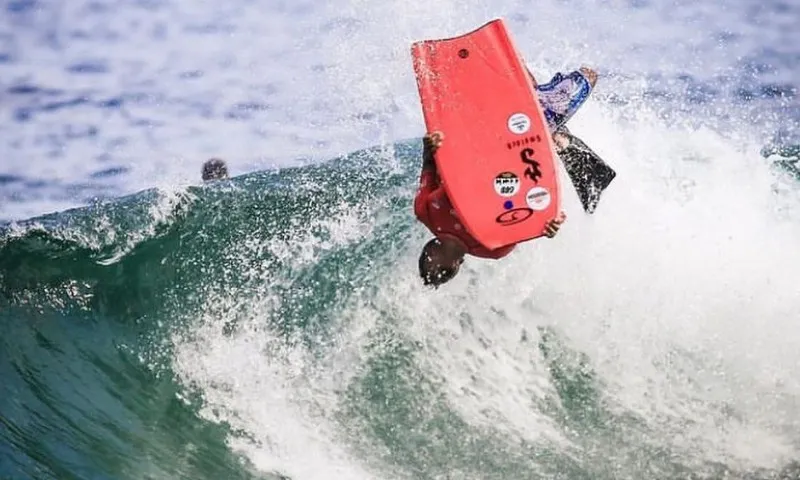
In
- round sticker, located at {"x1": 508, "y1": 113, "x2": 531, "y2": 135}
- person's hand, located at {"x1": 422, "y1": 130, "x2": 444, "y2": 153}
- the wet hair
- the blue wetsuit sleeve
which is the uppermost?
person's hand, located at {"x1": 422, "y1": 130, "x2": 444, "y2": 153}

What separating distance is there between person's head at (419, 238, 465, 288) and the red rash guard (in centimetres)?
8

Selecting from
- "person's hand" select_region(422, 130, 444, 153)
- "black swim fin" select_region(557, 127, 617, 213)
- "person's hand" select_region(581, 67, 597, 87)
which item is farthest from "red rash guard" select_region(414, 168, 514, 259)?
"person's hand" select_region(581, 67, 597, 87)

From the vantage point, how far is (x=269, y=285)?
9031mm

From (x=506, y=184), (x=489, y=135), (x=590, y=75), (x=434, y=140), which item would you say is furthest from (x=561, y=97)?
(x=434, y=140)

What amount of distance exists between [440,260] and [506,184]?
639 millimetres

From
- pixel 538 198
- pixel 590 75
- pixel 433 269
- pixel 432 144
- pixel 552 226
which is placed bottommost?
pixel 433 269

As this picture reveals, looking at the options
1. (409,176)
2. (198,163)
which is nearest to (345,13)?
(198,163)

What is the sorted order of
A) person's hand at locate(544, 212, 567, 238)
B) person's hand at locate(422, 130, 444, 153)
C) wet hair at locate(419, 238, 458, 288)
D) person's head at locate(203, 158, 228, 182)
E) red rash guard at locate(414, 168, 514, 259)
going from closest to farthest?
person's hand at locate(544, 212, 567, 238) → red rash guard at locate(414, 168, 514, 259) → person's hand at locate(422, 130, 444, 153) → wet hair at locate(419, 238, 458, 288) → person's head at locate(203, 158, 228, 182)

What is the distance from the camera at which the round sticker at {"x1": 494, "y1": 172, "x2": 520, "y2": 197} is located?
6.36 metres

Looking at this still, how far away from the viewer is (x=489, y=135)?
657 centimetres

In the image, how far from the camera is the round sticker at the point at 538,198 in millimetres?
6281

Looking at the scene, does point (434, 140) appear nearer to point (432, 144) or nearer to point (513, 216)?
point (432, 144)

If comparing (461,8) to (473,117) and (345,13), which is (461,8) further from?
(473,117)

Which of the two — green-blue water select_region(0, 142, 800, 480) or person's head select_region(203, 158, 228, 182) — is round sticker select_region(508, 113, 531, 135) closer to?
green-blue water select_region(0, 142, 800, 480)
